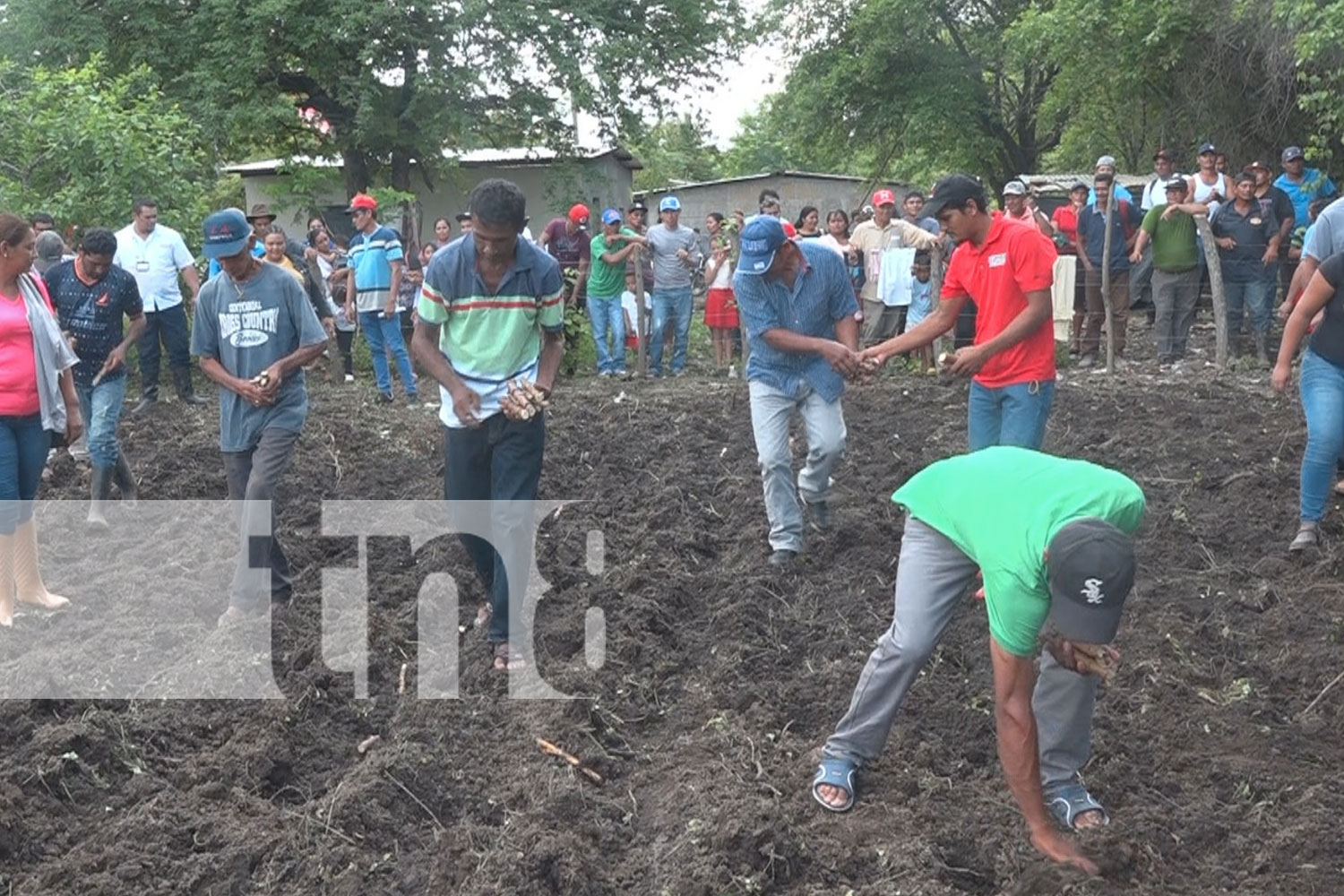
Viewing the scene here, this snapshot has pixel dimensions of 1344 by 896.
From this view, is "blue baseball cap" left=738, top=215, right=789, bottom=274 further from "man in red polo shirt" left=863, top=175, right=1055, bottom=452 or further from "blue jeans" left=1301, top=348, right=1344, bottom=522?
"blue jeans" left=1301, top=348, right=1344, bottom=522

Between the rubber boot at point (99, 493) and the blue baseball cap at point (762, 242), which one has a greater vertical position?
the blue baseball cap at point (762, 242)

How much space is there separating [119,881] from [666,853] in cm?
164

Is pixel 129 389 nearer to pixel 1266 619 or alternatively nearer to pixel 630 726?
pixel 630 726

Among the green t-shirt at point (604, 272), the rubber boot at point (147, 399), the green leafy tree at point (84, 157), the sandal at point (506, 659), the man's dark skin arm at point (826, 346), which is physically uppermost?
the green leafy tree at point (84, 157)

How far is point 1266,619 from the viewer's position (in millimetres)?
6031

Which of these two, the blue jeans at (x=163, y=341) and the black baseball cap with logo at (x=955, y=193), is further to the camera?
the blue jeans at (x=163, y=341)

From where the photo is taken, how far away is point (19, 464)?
20.9 ft

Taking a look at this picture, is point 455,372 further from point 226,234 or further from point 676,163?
point 676,163

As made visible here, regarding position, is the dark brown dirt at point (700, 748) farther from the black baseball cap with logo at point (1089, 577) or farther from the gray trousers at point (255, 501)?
the black baseball cap with logo at point (1089, 577)

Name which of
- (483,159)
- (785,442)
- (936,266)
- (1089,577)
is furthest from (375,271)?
(483,159)

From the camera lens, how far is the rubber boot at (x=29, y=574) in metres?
6.47

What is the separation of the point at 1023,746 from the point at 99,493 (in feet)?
20.6

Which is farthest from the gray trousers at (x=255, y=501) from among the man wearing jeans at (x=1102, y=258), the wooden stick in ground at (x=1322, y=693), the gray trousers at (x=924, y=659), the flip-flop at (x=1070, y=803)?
the man wearing jeans at (x=1102, y=258)

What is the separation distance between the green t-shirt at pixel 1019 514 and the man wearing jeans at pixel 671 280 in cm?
983
